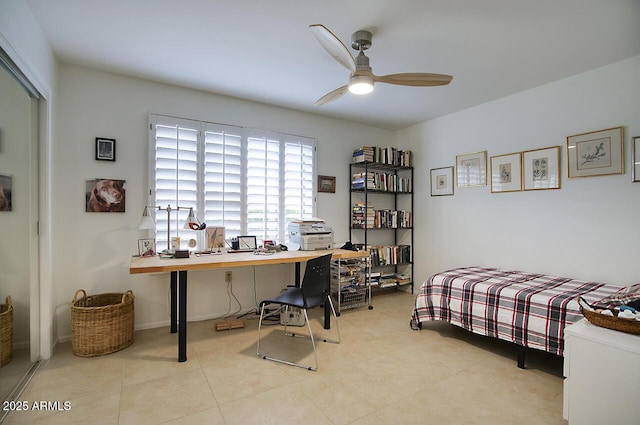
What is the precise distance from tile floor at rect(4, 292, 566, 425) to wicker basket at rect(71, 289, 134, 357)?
0.25 ft

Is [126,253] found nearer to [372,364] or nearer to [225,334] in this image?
[225,334]

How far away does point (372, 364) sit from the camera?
2363mm

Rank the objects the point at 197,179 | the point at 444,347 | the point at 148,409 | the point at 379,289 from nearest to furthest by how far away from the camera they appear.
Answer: the point at 148,409 → the point at 444,347 → the point at 197,179 → the point at 379,289

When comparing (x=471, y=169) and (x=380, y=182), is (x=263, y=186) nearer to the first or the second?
(x=380, y=182)

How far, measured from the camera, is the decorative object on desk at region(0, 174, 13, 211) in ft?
6.08

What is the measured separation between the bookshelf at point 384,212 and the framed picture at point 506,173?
1.27m

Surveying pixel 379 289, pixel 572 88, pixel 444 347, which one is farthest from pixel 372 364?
pixel 572 88

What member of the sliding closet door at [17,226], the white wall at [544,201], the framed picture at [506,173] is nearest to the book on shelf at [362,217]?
the white wall at [544,201]

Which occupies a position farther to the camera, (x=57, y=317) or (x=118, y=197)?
(x=118, y=197)

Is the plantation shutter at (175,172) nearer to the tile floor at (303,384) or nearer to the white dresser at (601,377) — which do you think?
the tile floor at (303,384)

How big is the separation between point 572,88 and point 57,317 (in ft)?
17.4

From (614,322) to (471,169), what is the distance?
261 cm

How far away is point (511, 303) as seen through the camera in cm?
243

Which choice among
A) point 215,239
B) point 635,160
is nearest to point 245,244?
point 215,239
